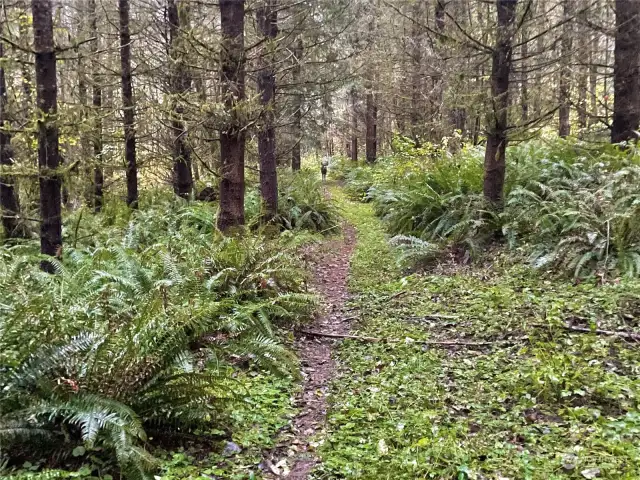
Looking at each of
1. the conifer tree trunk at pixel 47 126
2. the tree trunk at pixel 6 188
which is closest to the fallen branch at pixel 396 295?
the conifer tree trunk at pixel 47 126

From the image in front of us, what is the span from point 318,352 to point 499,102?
496 centimetres

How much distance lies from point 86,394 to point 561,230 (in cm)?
612

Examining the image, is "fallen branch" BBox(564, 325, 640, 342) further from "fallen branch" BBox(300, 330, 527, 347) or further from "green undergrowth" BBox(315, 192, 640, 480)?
"fallen branch" BBox(300, 330, 527, 347)

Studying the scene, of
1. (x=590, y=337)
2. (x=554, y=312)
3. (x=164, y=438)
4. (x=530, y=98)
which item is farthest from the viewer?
(x=530, y=98)

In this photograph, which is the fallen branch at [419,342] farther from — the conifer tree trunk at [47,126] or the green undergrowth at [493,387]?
the conifer tree trunk at [47,126]

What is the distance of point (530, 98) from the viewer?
7.64 metres

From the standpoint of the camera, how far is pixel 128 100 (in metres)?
11.5

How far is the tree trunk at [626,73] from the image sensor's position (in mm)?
8570

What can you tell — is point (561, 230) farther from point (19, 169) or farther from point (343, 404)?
point (19, 169)

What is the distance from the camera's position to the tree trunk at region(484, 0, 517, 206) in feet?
24.2

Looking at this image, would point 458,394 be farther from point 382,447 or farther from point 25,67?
point 25,67

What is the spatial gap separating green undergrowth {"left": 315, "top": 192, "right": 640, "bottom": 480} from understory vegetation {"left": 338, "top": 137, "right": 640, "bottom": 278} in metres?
0.54

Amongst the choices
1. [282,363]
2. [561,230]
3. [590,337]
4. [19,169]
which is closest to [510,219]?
[561,230]

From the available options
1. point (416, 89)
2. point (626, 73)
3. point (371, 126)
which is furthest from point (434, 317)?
point (371, 126)
